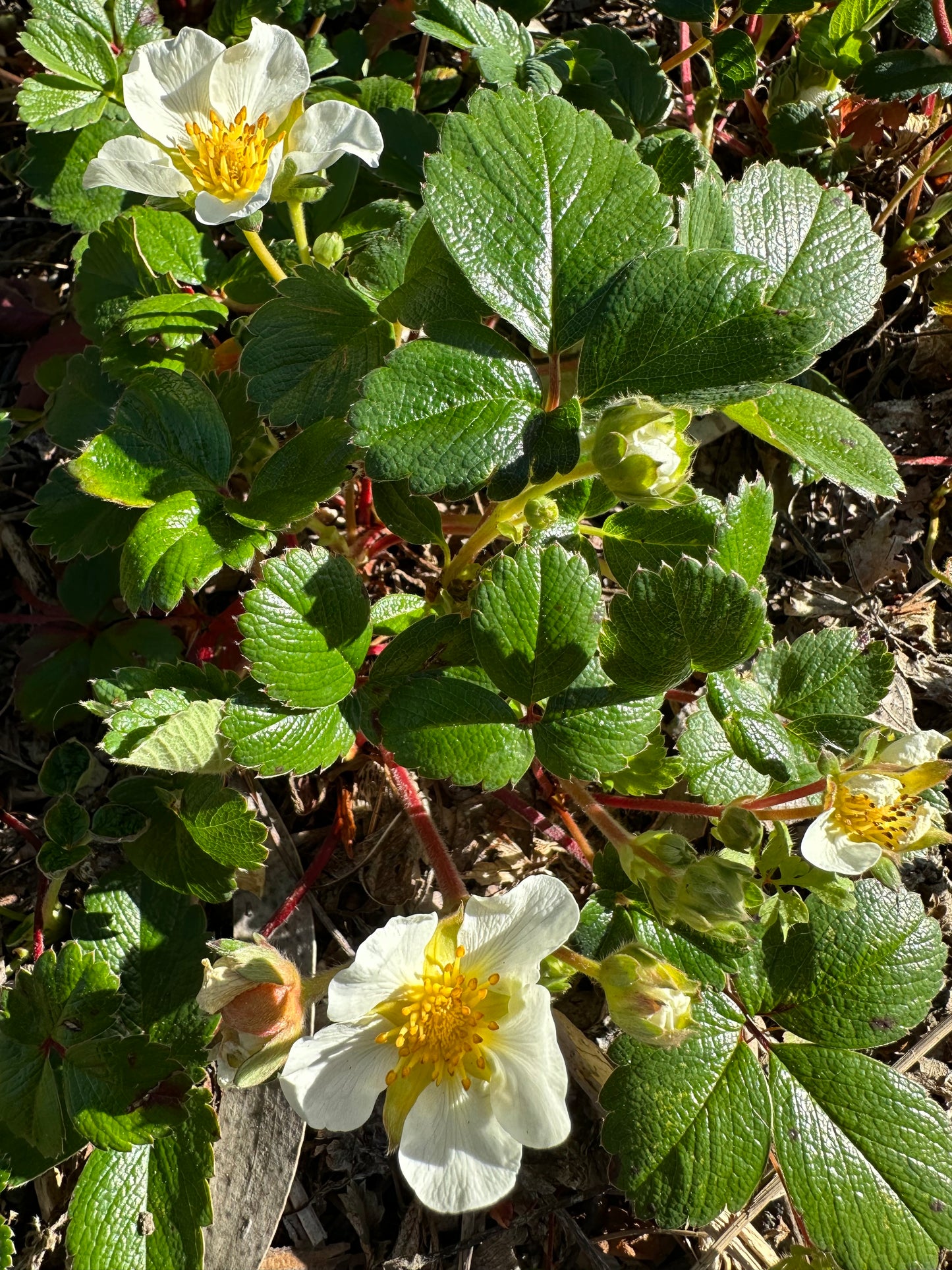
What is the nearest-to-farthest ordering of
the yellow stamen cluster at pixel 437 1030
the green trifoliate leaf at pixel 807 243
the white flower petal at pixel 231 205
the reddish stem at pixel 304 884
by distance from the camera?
the yellow stamen cluster at pixel 437 1030 → the white flower petal at pixel 231 205 → the green trifoliate leaf at pixel 807 243 → the reddish stem at pixel 304 884

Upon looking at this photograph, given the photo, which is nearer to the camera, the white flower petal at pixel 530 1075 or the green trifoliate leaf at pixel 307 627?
the white flower petal at pixel 530 1075

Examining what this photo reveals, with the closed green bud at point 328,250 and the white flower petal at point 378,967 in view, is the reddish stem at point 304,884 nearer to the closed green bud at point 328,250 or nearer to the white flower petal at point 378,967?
the white flower petal at point 378,967

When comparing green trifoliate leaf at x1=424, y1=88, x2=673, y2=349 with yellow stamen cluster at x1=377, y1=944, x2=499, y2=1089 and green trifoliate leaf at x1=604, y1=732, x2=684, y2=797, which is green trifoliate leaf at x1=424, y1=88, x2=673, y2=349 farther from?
yellow stamen cluster at x1=377, y1=944, x2=499, y2=1089

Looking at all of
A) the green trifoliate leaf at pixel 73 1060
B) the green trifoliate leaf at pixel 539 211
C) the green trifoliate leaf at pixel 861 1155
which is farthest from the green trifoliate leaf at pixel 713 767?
the green trifoliate leaf at pixel 73 1060

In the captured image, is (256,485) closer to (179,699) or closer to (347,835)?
(179,699)

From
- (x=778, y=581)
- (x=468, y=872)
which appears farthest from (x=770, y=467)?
(x=468, y=872)

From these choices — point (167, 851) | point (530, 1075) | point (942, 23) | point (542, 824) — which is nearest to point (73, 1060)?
point (167, 851)
